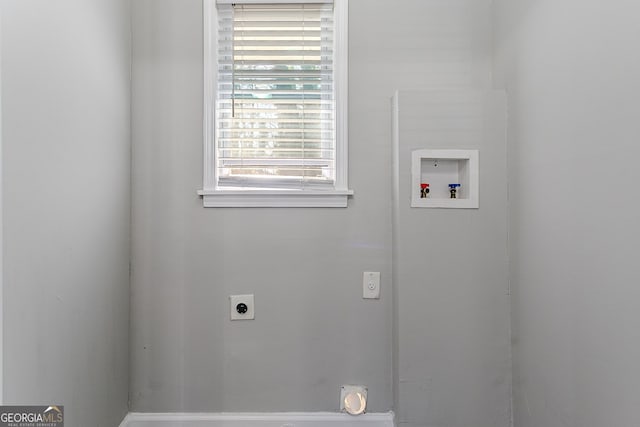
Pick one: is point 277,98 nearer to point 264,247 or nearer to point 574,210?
point 264,247

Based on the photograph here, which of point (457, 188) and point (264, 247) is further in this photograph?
point (264, 247)

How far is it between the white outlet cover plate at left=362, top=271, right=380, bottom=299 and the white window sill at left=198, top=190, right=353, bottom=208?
334mm

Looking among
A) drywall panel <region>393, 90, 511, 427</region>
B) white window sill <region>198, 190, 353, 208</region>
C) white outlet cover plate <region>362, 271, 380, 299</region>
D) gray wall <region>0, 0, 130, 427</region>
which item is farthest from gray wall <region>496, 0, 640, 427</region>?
gray wall <region>0, 0, 130, 427</region>

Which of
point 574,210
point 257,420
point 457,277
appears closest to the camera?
point 574,210

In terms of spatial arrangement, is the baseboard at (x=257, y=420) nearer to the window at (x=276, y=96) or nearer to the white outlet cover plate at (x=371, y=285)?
the white outlet cover plate at (x=371, y=285)

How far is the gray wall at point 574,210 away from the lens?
2.91ft

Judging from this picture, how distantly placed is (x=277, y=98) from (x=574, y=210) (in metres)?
1.24

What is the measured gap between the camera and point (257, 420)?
1.60m

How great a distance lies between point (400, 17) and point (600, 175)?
3.60 feet

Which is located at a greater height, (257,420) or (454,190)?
(454,190)

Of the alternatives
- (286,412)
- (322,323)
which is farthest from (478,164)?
(286,412)

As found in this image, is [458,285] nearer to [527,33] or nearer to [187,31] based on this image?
[527,33]

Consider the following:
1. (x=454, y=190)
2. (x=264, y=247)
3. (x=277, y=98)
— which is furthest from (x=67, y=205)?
(x=454, y=190)

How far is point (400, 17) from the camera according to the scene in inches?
63.7
